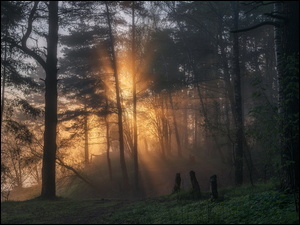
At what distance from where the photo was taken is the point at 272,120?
6879mm

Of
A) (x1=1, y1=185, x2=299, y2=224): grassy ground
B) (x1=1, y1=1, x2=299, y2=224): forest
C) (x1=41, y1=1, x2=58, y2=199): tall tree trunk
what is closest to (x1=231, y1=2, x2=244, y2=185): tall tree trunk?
(x1=1, y1=1, x2=299, y2=224): forest

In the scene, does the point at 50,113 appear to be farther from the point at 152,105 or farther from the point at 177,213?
the point at 152,105

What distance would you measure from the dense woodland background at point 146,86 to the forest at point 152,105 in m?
0.07

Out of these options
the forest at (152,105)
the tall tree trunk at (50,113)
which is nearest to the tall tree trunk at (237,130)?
the forest at (152,105)

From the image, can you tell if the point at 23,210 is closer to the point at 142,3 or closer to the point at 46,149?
the point at 46,149

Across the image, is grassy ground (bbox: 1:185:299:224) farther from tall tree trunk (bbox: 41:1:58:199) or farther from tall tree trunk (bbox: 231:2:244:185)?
tall tree trunk (bbox: 231:2:244:185)

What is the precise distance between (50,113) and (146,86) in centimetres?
1083

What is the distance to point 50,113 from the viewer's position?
491 inches

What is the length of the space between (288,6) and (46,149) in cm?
1084

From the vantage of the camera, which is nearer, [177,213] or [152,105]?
[177,213]

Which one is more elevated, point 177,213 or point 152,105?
point 152,105

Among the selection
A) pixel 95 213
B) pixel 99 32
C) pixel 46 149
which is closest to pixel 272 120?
pixel 95 213

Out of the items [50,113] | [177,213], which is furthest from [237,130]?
[50,113]

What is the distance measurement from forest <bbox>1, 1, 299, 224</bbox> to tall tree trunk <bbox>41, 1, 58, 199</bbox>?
0.05 meters
